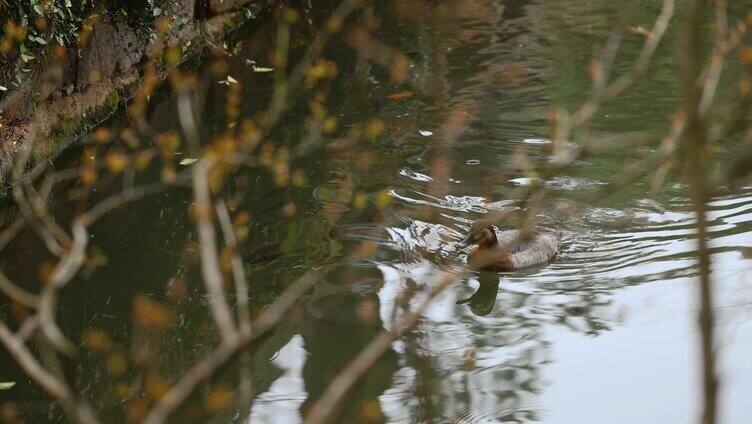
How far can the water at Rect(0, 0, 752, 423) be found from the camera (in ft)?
16.3

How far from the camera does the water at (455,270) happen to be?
4.96 m

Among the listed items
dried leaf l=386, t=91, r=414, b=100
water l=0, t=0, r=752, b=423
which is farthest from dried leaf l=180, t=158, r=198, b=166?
dried leaf l=386, t=91, r=414, b=100

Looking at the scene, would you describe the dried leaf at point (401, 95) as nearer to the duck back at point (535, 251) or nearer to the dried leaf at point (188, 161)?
the dried leaf at point (188, 161)

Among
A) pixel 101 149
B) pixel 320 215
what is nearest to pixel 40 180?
pixel 101 149

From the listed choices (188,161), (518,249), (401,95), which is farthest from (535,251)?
(401,95)

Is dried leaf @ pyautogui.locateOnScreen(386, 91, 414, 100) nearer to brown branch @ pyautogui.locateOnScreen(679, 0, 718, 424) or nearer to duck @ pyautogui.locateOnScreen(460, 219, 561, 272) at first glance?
duck @ pyautogui.locateOnScreen(460, 219, 561, 272)

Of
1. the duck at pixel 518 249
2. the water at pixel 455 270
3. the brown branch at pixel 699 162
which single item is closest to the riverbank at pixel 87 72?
the water at pixel 455 270

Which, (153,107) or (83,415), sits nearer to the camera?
(83,415)

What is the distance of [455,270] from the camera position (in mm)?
6426

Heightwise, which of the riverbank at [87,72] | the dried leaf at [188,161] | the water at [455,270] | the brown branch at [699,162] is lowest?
the brown branch at [699,162]

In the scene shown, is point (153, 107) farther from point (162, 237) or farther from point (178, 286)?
point (178, 286)

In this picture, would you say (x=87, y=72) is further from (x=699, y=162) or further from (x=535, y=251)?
(x=699, y=162)

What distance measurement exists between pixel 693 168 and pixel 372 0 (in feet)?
41.8

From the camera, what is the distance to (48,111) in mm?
8891
